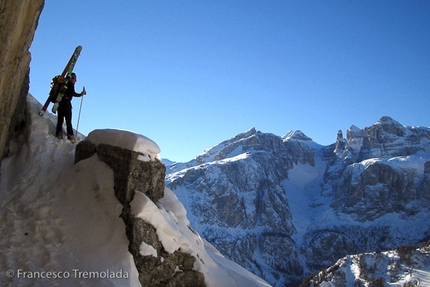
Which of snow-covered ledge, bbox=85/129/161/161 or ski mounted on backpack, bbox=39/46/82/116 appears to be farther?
ski mounted on backpack, bbox=39/46/82/116

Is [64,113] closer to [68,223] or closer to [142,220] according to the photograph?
[68,223]

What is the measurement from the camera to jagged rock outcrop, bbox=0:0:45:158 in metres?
10.5

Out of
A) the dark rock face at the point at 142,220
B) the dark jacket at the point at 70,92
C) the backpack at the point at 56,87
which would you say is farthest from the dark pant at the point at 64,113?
the dark rock face at the point at 142,220

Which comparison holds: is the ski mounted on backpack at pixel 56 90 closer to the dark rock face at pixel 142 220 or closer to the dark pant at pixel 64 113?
the dark pant at pixel 64 113

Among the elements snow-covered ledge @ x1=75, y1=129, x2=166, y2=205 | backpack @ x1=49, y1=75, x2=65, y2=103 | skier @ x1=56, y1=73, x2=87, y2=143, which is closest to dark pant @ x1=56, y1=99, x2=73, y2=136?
skier @ x1=56, y1=73, x2=87, y2=143

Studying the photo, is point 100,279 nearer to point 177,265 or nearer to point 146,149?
point 177,265

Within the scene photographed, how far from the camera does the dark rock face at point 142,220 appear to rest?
11.1 metres

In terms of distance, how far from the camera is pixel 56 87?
16125 millimetres

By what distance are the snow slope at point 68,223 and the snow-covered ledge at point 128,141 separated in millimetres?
67

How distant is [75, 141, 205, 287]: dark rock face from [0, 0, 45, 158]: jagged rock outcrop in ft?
9.26

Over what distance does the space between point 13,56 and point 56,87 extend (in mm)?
4264

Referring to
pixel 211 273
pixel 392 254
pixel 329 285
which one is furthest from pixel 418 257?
pixel 211 273

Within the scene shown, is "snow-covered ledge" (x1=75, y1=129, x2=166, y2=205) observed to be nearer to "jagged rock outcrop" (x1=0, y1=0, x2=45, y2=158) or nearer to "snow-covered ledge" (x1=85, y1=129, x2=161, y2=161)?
"snow-covered ledge" (x1=85, y1=129, x2=161, y2=161)

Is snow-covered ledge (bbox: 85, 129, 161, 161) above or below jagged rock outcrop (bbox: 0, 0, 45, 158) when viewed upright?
below
